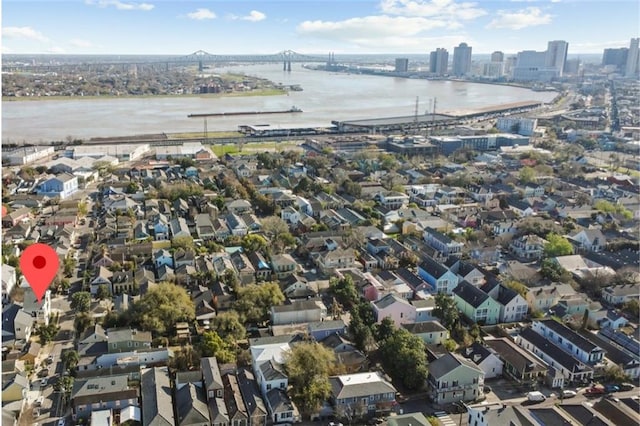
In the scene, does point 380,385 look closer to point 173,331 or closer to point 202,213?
point 173,331

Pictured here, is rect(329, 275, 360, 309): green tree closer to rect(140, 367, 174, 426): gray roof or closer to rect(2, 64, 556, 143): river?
rect(140, 367, 174, 426): gray roof

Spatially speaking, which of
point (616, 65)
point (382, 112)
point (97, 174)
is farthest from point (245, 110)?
point (616, 65)

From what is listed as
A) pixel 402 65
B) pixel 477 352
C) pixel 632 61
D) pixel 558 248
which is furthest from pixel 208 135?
pixel 402 65

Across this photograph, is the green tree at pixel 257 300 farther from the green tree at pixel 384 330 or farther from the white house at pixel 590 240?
the white house at pixel 590 240

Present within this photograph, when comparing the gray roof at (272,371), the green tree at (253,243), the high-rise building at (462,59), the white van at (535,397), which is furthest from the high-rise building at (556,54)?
the gray roof at (272,371)

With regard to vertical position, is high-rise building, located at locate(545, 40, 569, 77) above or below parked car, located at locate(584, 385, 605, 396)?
above

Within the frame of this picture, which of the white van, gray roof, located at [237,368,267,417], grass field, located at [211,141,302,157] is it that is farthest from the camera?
grass field, located at [211,141,302,157]

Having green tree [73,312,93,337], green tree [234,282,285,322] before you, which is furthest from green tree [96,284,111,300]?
green tree [234,282,285,322]
